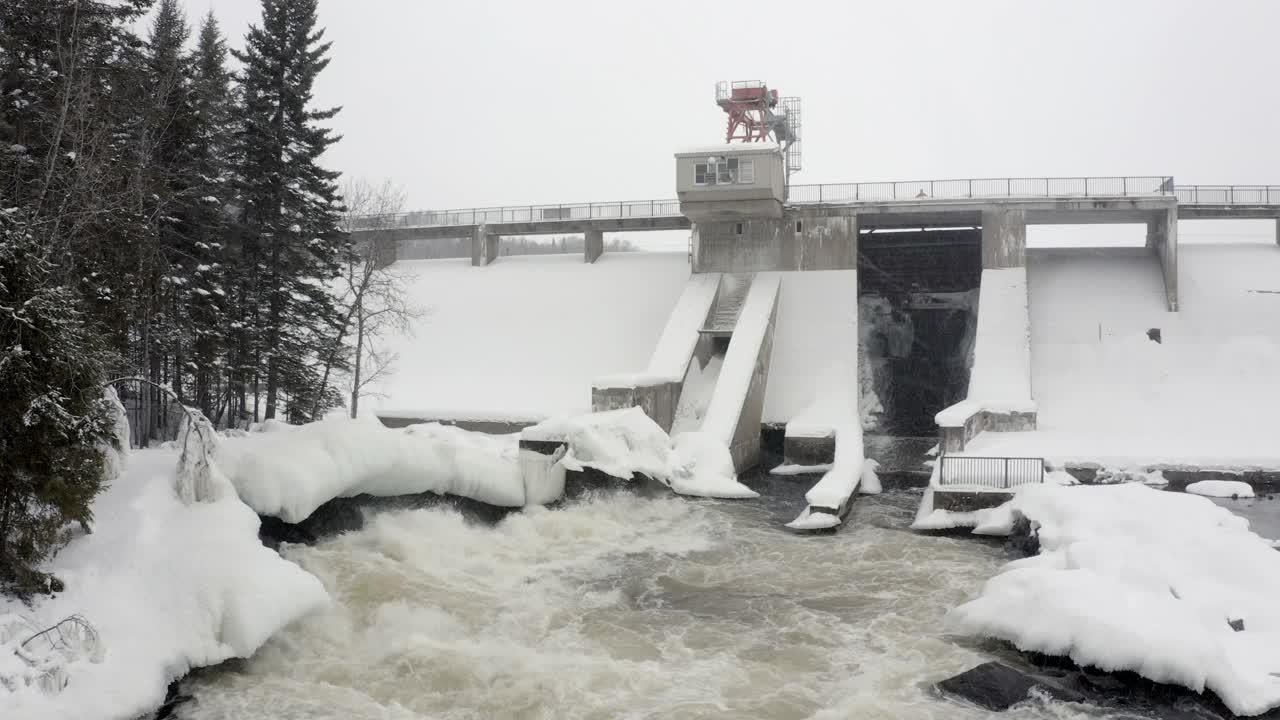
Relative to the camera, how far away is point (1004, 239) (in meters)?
29.4

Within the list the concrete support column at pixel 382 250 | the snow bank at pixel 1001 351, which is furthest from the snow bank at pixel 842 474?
the concrete support column at pixel 382 250

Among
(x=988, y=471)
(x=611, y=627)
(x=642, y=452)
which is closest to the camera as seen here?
(x=611, y=627)

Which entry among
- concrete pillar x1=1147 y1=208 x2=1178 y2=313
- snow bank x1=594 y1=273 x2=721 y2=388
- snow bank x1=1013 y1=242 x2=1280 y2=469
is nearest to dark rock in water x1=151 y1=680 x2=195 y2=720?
snow bank x1=594 y1=273 x2=721 y2=388

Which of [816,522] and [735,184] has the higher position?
[735,184]

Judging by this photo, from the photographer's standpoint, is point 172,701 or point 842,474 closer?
point 172,701

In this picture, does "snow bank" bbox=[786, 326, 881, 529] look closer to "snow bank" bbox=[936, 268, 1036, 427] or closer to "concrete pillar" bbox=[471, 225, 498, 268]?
"snow bank" bbox=[936, 268, 1036, 427]

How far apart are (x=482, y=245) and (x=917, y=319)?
673 inches

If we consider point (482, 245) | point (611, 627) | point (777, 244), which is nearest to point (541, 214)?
point (482, 245)

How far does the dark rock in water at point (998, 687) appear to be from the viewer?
9.76 meters

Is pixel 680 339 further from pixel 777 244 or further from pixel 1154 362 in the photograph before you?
pixel 1154 362

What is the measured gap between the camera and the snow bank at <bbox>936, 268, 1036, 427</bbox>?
22.9 m

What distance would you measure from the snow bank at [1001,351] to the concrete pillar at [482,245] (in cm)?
1879

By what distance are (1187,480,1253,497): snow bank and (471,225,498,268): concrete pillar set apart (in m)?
26.6

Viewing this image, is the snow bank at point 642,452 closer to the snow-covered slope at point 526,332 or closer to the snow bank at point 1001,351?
the snow bank at point 1001,351
